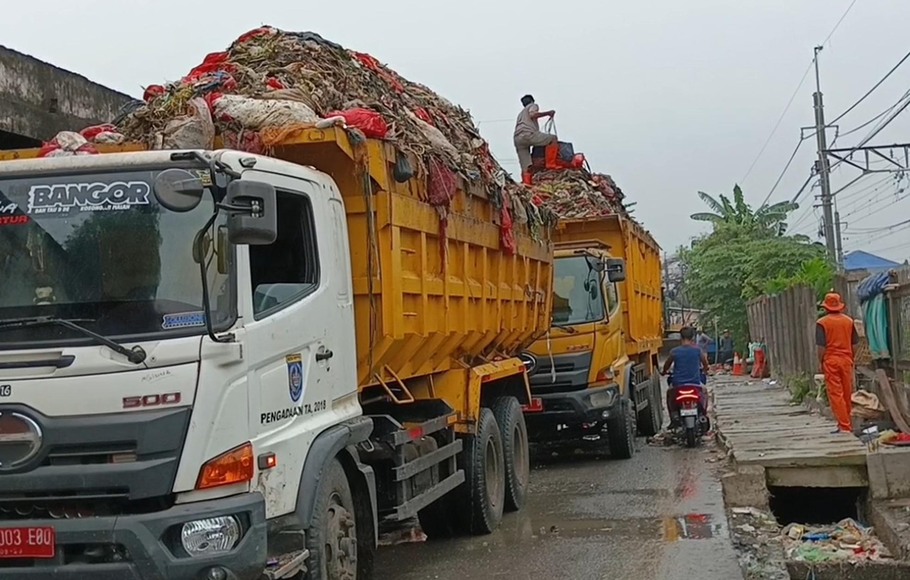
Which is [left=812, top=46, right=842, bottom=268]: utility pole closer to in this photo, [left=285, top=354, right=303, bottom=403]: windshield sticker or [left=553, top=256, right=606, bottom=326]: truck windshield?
[left=553, top=256, right=606, bottom=326]: truck windshield

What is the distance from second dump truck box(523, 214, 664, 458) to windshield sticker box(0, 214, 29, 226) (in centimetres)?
725

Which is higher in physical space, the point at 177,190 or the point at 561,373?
the point at 177,190

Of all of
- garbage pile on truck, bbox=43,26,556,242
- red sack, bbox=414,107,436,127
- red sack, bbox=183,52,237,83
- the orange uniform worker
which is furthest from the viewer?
the orange uniform worker

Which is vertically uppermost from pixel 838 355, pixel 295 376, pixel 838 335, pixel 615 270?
pixel 615 270

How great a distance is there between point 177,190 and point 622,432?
28.6ft

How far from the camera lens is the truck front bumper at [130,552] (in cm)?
415

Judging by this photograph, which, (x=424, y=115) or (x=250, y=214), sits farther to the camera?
(x=424, y=115)

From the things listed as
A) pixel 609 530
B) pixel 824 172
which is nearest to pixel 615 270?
pixel 609 530

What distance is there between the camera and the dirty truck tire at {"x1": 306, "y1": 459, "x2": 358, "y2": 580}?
16.4 ft

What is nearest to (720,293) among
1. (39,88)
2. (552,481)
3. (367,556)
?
(552,481)

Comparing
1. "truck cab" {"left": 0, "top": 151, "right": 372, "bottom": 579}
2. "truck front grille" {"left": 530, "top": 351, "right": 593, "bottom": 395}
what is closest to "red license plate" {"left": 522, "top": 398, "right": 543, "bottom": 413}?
"truck front grille" {"left": 530, "top": 351, "right": 593, "bottom": 395}

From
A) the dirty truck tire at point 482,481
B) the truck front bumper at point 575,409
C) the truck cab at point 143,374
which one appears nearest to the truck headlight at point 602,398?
the truck front bumper at point 575,409

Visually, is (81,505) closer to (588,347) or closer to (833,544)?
(833,544)

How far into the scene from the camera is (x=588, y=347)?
466 inches
